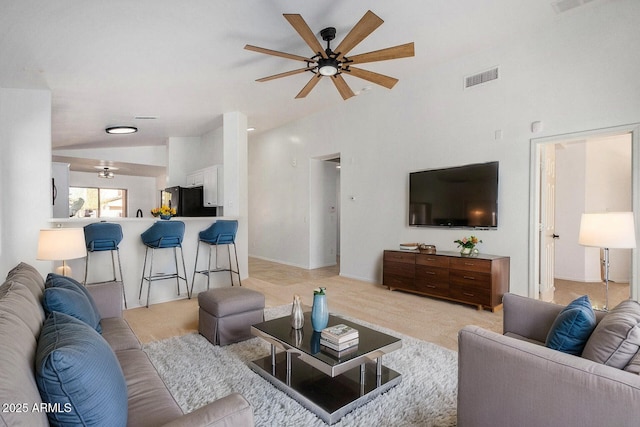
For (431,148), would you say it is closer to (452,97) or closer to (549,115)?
(452,97)

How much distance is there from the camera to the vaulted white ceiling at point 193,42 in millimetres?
2709

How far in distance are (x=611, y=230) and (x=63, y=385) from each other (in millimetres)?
3226

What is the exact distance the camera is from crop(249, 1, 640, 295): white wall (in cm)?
349

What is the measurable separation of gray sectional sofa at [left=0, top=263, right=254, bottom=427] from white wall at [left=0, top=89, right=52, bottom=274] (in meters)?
2.88

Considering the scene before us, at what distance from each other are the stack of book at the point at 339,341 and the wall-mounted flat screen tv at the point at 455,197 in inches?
119

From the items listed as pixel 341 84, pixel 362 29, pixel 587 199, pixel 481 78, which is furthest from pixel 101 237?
pixel 587 199

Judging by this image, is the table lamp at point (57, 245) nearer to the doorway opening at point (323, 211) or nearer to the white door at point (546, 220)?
the doorway opening at point (323, 211)

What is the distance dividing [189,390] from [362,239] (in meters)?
4.11

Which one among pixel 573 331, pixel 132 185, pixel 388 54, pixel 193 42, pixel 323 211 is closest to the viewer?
pixel 573 331

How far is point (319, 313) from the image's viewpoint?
220 cm

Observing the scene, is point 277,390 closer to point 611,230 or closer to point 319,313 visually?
point 319,313

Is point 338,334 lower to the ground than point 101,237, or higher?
lower

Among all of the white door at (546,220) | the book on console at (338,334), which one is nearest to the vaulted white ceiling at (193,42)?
the white door at (546,220)

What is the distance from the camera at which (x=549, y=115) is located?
382 cm
